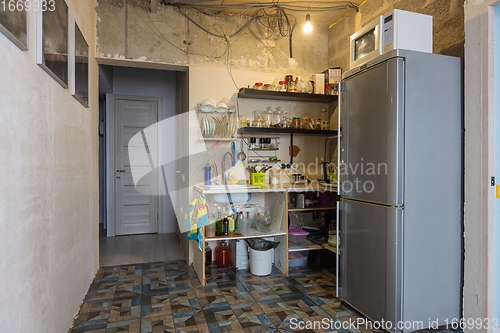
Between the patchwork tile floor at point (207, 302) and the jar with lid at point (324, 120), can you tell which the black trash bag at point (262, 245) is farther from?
the jar with lid at point (324, 120)

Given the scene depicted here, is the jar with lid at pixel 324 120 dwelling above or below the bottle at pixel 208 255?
above

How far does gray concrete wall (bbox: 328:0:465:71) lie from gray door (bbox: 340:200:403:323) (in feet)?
4.53

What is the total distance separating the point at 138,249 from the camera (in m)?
4.14

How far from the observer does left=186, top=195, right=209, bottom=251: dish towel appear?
9.55ft

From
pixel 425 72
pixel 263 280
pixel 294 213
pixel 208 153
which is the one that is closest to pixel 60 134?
pixel 208 153

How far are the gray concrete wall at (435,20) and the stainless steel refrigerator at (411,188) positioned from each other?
1.09 feet

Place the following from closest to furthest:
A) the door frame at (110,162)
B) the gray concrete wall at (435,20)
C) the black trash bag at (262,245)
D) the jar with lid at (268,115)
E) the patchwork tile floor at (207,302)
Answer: the patchwork tile floor at (207,302) < the gray concrete wall at (435,20) < the black trash bag at (262,245) < the jar with lid at (268,115) < the door frame at (110,162)

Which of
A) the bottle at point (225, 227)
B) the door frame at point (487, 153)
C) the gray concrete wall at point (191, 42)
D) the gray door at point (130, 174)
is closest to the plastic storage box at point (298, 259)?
the bottle at point (225, 227)

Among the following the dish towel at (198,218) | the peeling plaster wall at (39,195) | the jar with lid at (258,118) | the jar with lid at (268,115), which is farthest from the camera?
the jar with lid at (268,115)

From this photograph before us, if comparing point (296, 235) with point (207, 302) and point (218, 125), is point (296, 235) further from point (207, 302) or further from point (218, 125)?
point (218, 125)

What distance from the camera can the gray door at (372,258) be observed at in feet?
6.53

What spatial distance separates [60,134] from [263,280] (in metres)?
2.16

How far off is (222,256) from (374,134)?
2.08 meters

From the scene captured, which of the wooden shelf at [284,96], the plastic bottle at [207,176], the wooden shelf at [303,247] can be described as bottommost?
the wooden shelf at [303,247]
